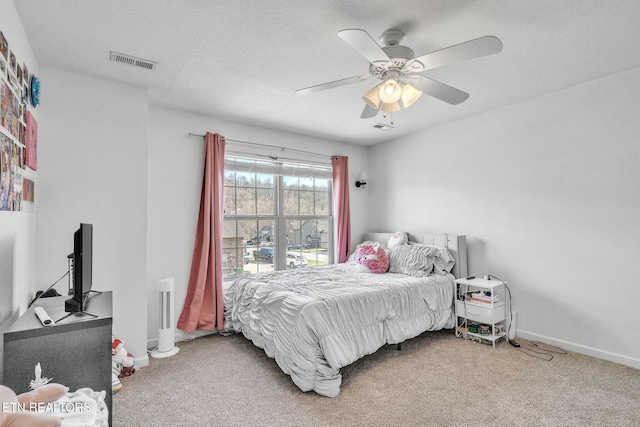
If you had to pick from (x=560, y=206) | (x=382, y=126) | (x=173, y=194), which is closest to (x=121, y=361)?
(x=173, y=194)

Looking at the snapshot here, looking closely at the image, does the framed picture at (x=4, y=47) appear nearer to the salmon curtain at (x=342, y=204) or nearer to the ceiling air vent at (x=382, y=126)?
the ceiling air vent at (x=382, y=126)

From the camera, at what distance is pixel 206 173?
137 inches

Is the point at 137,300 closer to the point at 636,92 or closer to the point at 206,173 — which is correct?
the point at 206,173

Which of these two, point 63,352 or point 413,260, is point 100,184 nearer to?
point 63,352

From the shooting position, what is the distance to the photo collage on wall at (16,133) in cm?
159

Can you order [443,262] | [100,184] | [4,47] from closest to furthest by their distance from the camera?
[4,47]
[100,184]
[443,262]

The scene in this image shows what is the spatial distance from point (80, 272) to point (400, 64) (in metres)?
2.22

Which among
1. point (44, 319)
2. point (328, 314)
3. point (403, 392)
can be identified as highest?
point (44, 319)

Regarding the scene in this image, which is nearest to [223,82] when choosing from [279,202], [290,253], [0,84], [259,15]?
[259,15]

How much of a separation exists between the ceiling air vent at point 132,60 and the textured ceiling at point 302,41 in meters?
0.06

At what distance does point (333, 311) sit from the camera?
2.48m

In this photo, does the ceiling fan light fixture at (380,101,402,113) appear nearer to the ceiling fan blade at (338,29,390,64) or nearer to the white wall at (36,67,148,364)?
the ceiling fan blade at (338,29,390,64)

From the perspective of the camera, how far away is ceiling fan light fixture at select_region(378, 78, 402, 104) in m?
2.05

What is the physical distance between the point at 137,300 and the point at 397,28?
2.96 m
